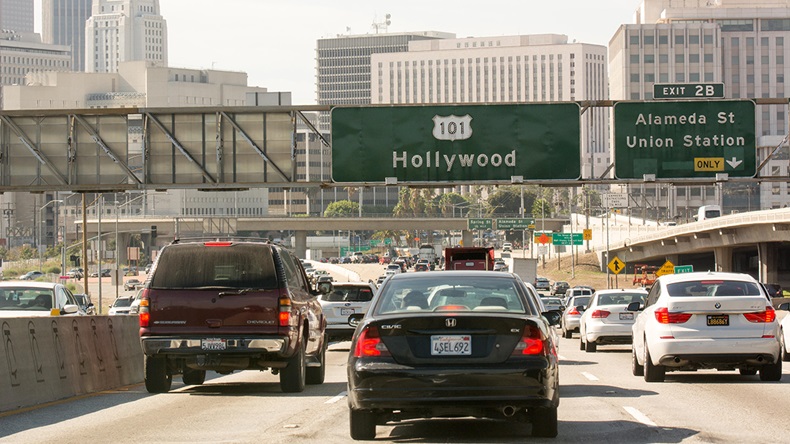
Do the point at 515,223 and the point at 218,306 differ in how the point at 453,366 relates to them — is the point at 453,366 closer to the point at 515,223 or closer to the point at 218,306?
the point at 218,306

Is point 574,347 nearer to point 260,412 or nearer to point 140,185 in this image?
point 140,185

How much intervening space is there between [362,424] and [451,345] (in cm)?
121

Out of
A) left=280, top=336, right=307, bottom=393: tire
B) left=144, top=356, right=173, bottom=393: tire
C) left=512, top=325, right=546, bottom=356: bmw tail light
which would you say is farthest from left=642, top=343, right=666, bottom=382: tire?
left=512, top=325, right=546, bottom=356: bmw tail light

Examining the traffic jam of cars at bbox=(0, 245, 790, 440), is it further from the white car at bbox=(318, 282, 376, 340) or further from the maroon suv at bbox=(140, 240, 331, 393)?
the white car at bbox=(318, 282, 376, 340)

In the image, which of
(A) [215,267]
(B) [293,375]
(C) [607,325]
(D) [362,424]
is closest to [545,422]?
(D) [362,424]

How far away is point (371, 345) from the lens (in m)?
12.1

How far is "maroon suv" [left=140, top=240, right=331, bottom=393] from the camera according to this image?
1777 centimetres

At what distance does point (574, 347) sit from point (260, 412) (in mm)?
20559

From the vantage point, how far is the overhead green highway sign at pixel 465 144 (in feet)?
119

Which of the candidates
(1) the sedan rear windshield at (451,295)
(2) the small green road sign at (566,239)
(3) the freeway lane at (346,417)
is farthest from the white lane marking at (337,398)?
(2) the small green road sign at (566,239)

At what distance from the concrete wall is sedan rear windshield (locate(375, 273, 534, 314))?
5.86m

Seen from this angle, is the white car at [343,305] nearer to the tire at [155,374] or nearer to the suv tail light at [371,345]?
the tire at [155,374]

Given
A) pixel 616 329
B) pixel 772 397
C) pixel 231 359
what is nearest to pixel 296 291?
pixel 231 359

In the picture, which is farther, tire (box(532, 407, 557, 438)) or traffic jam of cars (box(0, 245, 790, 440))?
tire (box(532, 407, 557, 438))
